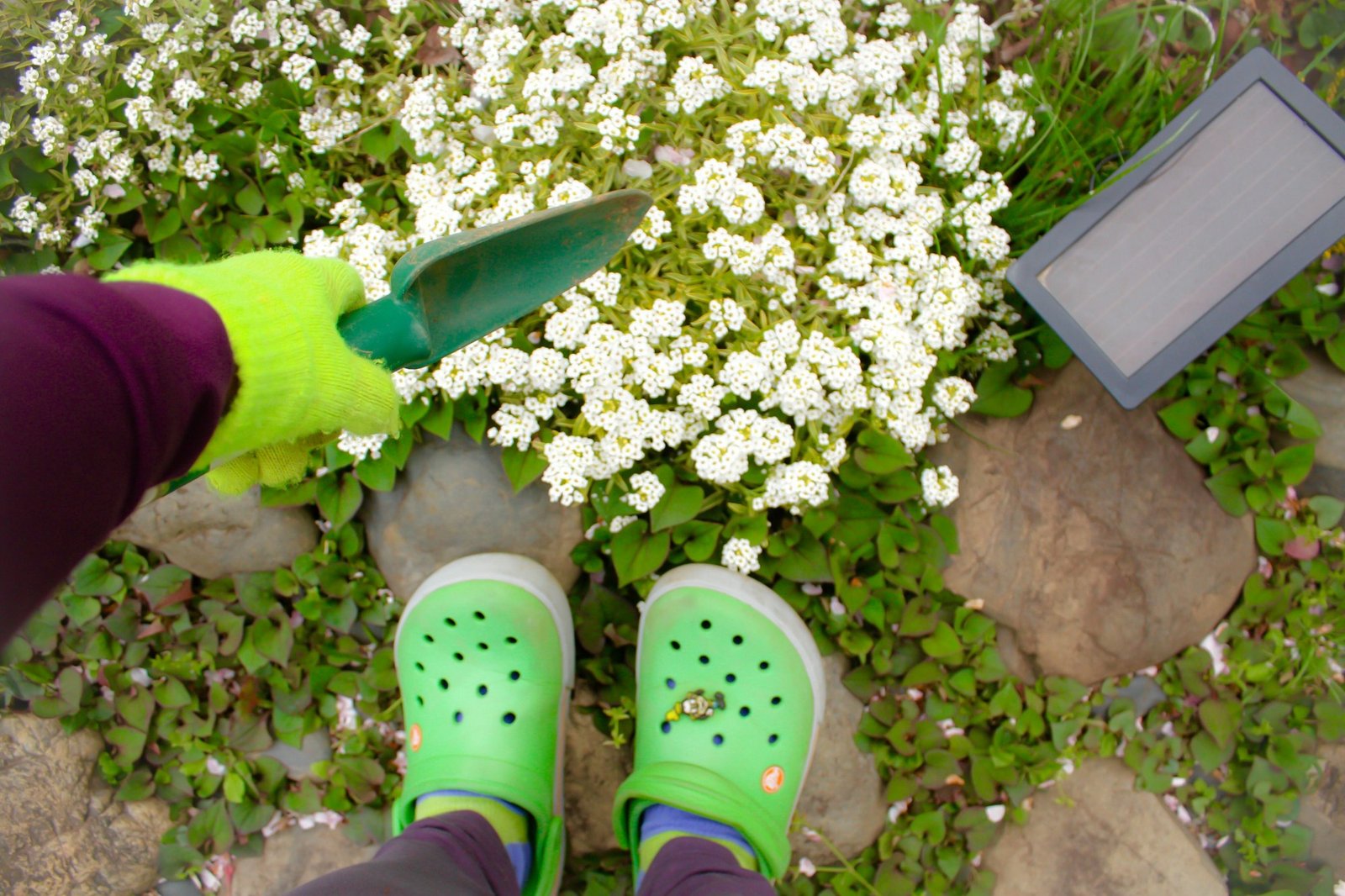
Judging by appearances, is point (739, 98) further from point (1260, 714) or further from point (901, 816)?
point (1260, 714)

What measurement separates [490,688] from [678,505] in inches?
23.7

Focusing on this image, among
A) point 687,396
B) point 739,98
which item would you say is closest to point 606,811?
point 687,396

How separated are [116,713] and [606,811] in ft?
3.92

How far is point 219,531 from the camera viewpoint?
75.6 inches

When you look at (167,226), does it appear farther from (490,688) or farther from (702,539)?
(702,539)

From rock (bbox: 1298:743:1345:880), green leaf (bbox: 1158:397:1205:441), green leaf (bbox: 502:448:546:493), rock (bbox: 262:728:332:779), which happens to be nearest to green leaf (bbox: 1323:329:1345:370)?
green leaf (bbox: 1158:397:1205:441)

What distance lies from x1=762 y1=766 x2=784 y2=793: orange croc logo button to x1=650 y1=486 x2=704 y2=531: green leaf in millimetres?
588

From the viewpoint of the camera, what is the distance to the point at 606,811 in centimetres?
203

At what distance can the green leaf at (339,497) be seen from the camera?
72.7 inches

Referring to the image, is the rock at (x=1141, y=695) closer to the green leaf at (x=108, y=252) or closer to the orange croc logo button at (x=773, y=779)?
the orange croc logo button at (x=773, y=779)

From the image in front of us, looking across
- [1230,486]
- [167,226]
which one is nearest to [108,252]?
[167,226]

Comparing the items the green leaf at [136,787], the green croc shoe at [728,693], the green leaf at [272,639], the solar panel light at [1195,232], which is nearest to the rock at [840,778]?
the green croc shoe at [728,693]

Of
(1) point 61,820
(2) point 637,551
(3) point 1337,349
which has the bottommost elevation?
(1) point 61,820

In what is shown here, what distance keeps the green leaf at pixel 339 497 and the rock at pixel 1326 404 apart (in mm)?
2145
